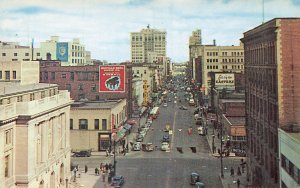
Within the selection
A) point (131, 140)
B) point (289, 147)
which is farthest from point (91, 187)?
point (131, 140)

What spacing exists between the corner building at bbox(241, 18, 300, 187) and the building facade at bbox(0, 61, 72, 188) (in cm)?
2426

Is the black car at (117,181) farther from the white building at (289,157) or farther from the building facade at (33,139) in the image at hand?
the white building at (289,157)

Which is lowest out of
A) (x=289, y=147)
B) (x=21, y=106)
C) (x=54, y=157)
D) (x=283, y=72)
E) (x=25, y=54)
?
(x=54, y=157)

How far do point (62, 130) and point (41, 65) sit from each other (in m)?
60.3

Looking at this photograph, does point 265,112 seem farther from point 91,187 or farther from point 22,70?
point 22,70

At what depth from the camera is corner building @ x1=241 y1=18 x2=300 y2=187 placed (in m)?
42.1

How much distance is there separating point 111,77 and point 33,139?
55.4m

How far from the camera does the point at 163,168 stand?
2530 inches

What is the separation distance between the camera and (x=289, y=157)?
37.5 meters

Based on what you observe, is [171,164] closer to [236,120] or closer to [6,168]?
[236,120]

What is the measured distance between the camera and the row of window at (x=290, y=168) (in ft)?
115

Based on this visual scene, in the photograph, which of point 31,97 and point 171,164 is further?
point 171,164

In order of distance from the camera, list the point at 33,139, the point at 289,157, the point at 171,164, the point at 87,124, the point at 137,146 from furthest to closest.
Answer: the point at 87,124
the point at 137,146
the point at 171,164
the point at 33,139
the point at 289,157

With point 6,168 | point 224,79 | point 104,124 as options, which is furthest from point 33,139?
point 224,79
